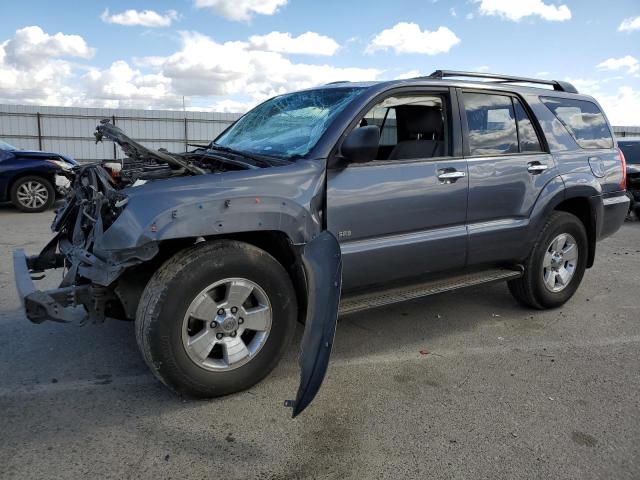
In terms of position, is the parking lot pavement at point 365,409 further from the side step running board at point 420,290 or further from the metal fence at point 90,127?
the metal fence at point 90,127

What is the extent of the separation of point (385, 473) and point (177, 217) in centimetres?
164

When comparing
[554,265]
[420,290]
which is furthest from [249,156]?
[554,265]

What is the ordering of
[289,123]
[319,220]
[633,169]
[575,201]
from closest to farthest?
[319,220] < [289,123] < [575,201] < [633,169]

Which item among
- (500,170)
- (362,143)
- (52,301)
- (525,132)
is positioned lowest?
(52,301)

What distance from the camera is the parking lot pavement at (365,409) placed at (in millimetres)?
2492

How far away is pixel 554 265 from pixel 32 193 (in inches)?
362

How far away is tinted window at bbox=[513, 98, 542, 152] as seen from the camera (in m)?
4.33

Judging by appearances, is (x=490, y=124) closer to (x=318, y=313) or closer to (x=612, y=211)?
(x=612, y=211)

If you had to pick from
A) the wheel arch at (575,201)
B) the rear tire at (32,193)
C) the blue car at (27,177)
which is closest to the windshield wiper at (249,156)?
the wheel arch at (575,201)

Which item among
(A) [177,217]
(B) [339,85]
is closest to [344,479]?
(A) [177,217]

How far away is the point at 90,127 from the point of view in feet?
68.2

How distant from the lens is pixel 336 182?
325 cm

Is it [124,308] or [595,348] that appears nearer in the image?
[124,308]

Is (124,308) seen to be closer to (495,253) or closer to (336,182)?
(336,182)
